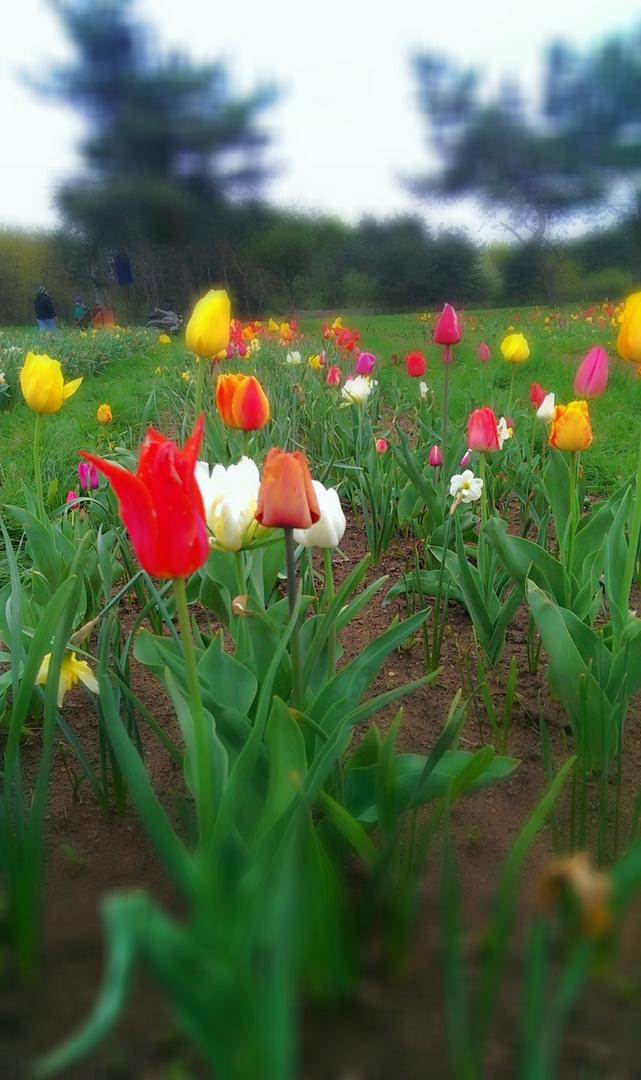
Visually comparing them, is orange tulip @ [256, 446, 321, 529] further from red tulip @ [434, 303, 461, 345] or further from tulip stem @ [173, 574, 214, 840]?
red tulip @ [434, 303, 461, 345]

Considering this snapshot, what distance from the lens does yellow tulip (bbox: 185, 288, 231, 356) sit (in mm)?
865

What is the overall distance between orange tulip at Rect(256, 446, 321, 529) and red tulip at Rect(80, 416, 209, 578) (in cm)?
10

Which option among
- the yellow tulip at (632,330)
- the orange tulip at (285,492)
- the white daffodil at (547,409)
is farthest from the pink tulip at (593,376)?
the orange tulip at (285,492)

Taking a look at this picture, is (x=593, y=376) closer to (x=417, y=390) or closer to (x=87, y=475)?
(x=87, y=475)

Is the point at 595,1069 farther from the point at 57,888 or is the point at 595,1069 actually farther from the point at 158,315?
the point at 158,315

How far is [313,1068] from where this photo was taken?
19 centimetres

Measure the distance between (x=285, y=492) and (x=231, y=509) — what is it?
0.40ft

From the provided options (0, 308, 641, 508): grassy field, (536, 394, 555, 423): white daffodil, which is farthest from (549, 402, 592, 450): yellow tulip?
(0, 308, 641, 508): grassy field

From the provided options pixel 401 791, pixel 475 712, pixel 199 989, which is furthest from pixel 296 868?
pixel 475 712

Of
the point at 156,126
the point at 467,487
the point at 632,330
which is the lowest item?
the point at 467,487

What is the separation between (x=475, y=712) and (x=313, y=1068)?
0.72 m

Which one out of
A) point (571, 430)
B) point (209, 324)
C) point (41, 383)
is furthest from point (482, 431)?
point (41, 383)

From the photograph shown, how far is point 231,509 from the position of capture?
58 cm

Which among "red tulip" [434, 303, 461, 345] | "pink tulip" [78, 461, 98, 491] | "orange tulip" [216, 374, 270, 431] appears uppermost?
"red tulip" [434, 303, 461, 345]
